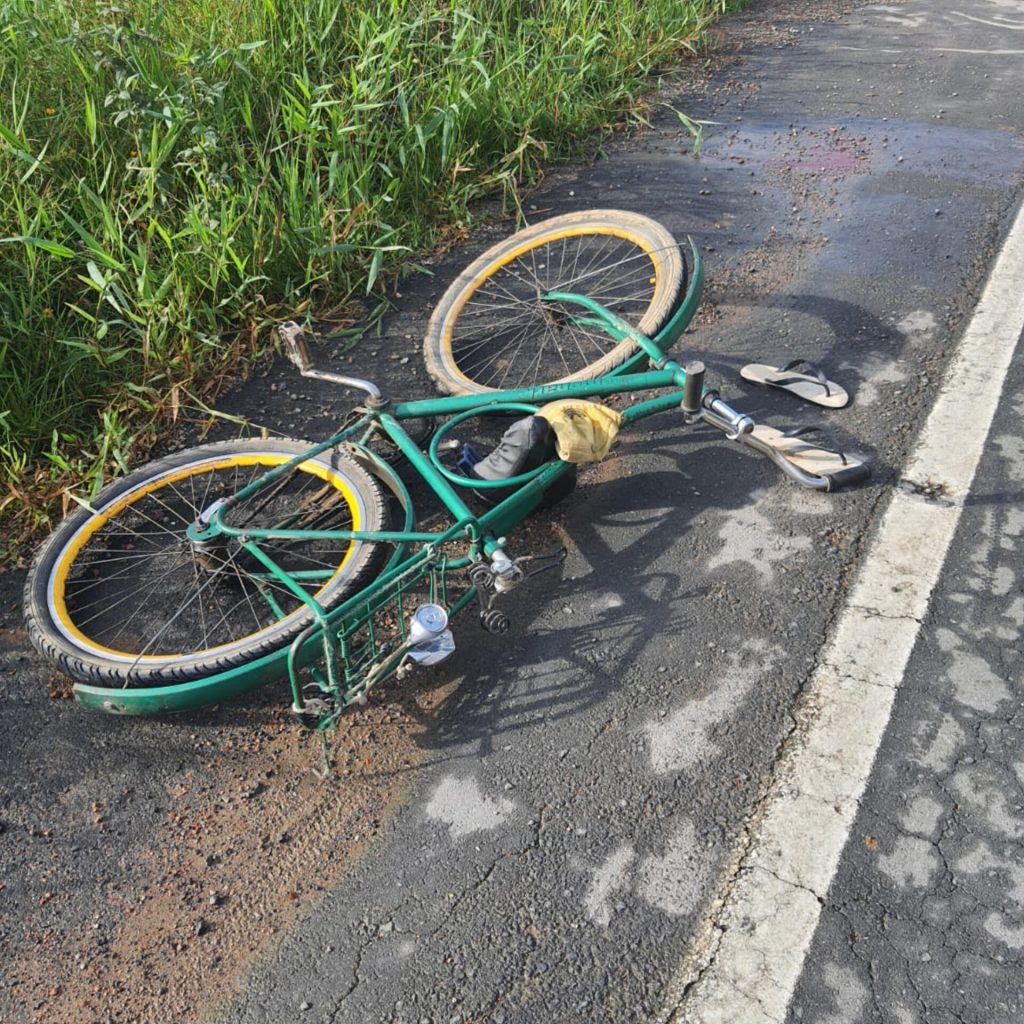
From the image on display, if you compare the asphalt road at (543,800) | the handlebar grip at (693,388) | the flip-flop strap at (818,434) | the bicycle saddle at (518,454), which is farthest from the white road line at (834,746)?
the bicycle saddle at (518,454)

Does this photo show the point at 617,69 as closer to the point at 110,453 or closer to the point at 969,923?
the point at 110,453

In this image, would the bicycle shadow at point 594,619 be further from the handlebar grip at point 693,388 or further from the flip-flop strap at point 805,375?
the flip-flop strap at point 805,375

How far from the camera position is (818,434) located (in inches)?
183

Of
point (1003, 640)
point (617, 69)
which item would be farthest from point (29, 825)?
point (617, 69)

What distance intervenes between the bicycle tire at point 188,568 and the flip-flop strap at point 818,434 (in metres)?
1.90

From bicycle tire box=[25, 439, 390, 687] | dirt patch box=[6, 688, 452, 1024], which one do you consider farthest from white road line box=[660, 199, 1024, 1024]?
bicycle tire box=[25, 439, 390, 687]

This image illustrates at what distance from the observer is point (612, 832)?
10.2 feet

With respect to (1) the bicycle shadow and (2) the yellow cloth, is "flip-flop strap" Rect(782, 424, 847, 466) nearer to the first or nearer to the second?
(1) the bicycle shadow

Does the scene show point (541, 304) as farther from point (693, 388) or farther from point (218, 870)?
point (218, 870)

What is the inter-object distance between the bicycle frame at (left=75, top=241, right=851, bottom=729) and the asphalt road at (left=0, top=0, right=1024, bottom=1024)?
0.22 meters

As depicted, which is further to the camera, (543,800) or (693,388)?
(693,388)

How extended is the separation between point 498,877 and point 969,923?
4.46 feet

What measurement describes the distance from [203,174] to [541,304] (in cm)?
215

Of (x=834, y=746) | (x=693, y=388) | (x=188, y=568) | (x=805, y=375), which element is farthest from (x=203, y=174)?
(x=834, y=746)
